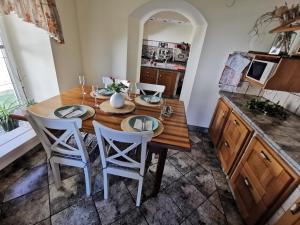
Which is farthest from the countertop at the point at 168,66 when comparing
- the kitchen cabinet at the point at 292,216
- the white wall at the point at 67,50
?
the kitchen cabinet at the point at 292,216

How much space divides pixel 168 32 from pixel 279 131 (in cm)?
431

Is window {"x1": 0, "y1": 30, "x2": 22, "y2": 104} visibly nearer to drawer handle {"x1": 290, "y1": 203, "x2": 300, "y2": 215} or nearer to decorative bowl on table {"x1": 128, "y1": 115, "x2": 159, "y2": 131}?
decorative bowl on table {"x1": 128, "y1": 115, "x2": 159, "y2": 131}

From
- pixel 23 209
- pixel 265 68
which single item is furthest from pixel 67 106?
pixel 265 68

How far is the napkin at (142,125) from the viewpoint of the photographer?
125cm

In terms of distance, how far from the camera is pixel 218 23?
80.6 inches

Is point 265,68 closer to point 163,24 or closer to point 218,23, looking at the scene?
point 218,23

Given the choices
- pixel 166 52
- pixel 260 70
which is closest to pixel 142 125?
pixel 260 70

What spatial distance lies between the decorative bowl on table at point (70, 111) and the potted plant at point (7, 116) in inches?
36.8

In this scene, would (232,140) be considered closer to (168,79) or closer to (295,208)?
(295,208)

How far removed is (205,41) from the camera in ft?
7.09

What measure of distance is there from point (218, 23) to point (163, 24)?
2914 mm

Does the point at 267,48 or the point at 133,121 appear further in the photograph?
the point at 267,48

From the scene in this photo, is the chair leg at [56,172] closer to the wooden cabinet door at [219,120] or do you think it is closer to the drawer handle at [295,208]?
the drawer handle at [295,208]

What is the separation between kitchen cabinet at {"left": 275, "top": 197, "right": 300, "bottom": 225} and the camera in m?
0.86
